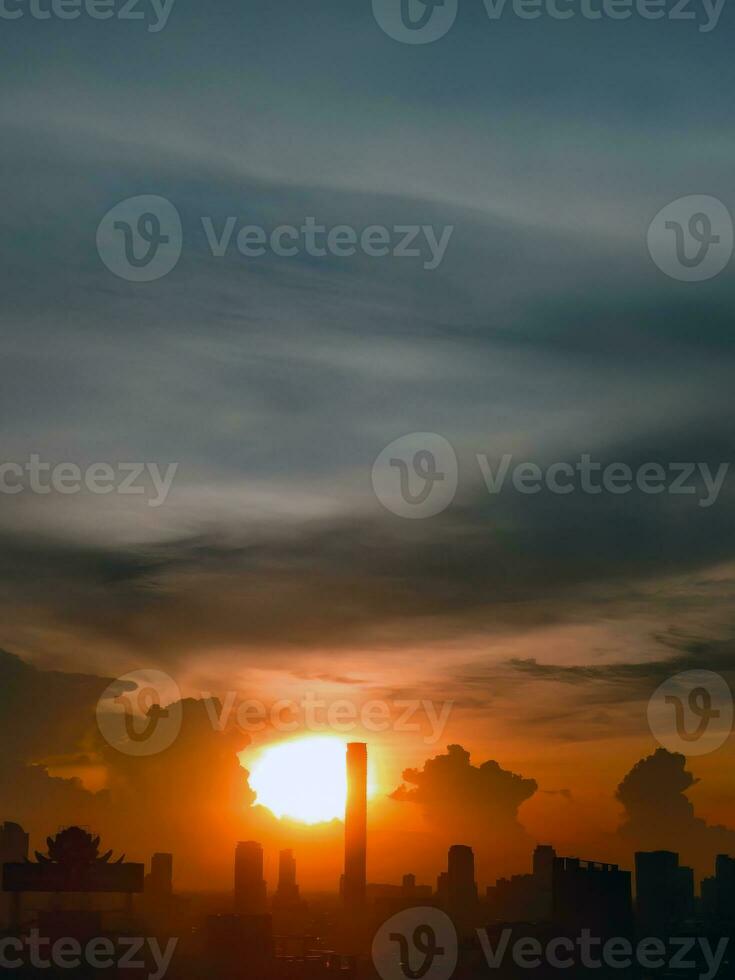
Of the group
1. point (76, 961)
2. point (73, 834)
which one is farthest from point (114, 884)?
point (76, 961)

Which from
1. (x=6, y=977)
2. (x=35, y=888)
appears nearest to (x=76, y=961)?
(x=6, y=977)

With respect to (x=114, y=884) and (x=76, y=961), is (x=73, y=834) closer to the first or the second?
(x=114, y=884)

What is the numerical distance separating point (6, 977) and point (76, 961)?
10.00 m

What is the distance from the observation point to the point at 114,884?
542 feet

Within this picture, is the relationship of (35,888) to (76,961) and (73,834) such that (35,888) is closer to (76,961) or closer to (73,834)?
(73,834)

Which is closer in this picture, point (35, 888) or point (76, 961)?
point (35, 888)

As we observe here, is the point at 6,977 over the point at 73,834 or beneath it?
beneath

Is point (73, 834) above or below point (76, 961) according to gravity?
above

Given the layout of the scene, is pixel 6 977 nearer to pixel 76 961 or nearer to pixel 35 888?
pixel 76 961

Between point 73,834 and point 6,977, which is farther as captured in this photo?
point 6,977

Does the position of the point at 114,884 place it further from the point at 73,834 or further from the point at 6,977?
the point at 6,977

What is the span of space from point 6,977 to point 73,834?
4723cm

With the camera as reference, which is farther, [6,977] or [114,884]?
[6,977]

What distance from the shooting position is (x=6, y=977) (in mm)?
198000
